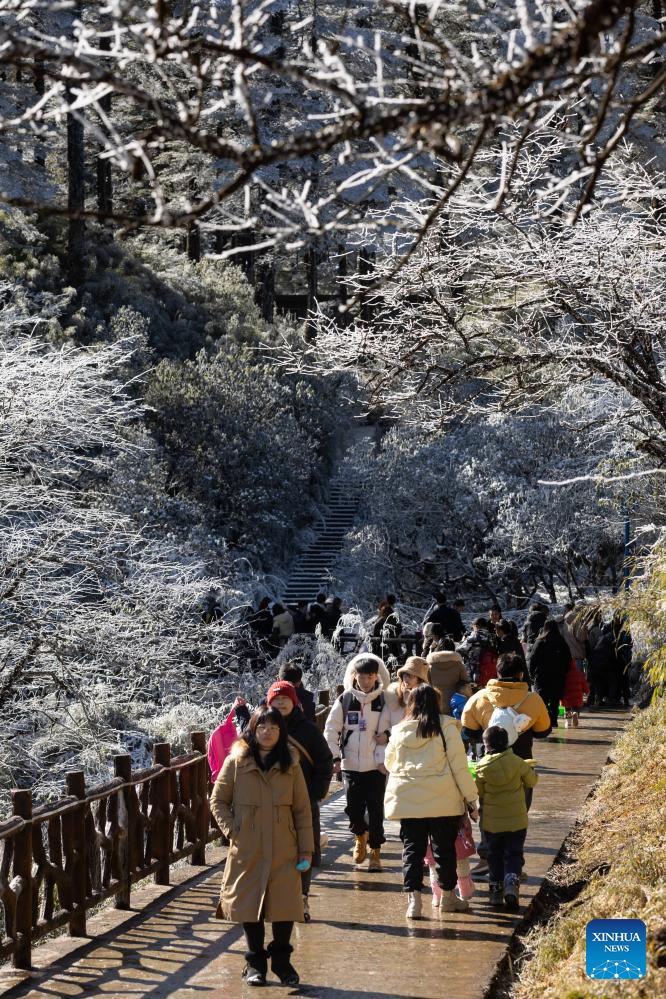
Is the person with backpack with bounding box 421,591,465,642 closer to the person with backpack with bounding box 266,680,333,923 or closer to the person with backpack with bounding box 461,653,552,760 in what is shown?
the person with backpack with bounding box 461,653,552,760

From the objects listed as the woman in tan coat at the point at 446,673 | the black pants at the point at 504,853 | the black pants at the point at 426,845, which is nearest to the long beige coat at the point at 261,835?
the black pants at the point at 426,845

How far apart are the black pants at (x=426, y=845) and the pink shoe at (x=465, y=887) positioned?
39 centimetres

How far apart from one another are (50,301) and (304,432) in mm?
7602

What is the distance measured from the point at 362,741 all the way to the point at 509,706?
107 cm

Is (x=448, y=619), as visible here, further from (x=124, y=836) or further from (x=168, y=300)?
(x=168, y=300)

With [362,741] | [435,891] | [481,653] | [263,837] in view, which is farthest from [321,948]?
[481,653]

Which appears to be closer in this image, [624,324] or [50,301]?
[624,324]

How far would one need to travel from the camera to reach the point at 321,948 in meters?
6.97

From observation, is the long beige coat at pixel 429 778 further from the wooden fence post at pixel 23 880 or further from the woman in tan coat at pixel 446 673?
the woman in tan coat at pixel 446 673

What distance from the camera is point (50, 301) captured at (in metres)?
30.4

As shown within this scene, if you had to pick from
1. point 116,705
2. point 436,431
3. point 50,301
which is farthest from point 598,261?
point 50,301

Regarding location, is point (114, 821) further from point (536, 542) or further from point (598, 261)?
point (536, 542)

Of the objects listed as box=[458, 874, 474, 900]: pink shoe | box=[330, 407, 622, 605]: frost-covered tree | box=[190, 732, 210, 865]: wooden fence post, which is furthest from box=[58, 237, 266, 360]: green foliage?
box=[458, 874, 474, 900]: pink shoe

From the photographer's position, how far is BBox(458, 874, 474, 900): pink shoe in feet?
25.5
